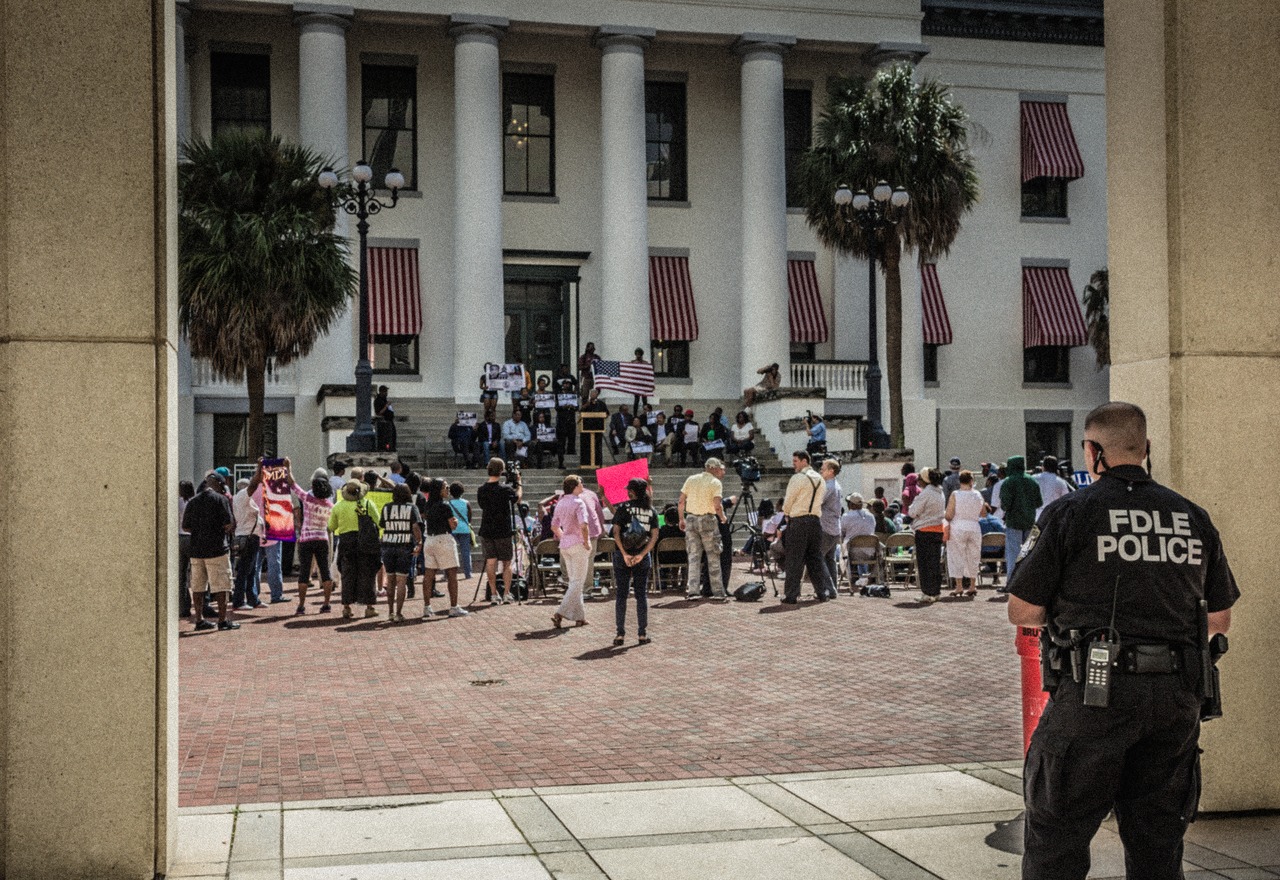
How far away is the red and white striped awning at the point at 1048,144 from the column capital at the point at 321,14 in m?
18.1

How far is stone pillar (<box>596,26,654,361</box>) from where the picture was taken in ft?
112

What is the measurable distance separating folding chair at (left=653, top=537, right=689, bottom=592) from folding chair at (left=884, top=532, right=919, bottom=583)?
9.43 feet

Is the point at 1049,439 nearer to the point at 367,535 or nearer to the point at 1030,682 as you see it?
the point at 367,535

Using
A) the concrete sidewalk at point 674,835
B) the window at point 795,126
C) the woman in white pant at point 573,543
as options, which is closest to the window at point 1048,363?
the window at point 795,126

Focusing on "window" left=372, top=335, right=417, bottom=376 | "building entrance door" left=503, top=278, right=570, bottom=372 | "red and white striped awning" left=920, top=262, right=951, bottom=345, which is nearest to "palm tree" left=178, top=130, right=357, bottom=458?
"window" left=372, top=335, right=417, bottom=376

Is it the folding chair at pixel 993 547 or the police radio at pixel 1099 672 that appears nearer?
the police radio at pixel 1099 672

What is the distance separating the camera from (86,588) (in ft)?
19.5

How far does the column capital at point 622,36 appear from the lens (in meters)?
34.0

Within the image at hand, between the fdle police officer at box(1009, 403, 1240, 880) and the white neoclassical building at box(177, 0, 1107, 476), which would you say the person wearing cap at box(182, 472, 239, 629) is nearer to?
the fdle police officer at box(1009, 403, 1240, 880)

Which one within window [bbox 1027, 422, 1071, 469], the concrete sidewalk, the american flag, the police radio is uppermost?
the american flag

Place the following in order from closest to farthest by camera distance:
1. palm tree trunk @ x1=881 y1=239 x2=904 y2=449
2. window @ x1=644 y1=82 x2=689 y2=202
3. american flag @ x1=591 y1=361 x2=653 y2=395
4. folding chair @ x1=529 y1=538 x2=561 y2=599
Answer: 1. folding chair @ x1=529 y1=538 x2=561 y2=599
2. american flag @ x1=591 y1=361 x2=653 y2=395
3. palm tree trunk @ x1=881 y1=239 x2=904 y2=449
4. window @ x1=644 y1=82 x2=689 y2=202

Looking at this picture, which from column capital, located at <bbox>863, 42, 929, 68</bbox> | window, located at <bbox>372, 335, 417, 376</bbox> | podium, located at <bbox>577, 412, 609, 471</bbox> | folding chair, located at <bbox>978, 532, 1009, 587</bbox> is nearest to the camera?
folding chair, located at <bbox>978, 532, 1009, 587</bbox>

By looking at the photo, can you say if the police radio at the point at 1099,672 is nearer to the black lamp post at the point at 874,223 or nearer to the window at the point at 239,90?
the black lamp post at the point at 874,223

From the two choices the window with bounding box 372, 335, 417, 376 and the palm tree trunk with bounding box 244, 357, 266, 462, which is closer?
the palm tree trunk with bounding box 244, 357, 266, 462
